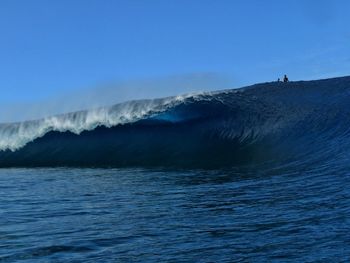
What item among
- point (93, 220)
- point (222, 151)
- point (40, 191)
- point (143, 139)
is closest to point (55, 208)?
point (93, 220)

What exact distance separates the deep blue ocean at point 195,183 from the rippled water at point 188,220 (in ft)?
0.08

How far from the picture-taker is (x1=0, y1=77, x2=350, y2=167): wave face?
60.1 ft

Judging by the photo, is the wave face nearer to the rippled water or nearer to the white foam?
the white foam

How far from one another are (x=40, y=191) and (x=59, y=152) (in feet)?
44.9

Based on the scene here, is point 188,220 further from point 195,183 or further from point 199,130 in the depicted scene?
point 199,130

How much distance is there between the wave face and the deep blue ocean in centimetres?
7

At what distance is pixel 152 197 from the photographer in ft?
33.9

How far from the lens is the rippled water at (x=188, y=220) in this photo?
19.6ft

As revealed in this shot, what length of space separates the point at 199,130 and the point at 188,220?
15.7 meters

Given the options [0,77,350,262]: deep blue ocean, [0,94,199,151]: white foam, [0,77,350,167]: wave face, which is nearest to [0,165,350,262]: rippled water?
[0,77,350,262]: deep blue ocean

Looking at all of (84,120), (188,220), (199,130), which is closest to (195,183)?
(188,220)

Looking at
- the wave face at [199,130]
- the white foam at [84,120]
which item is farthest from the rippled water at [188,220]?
the white foam at [84,120]

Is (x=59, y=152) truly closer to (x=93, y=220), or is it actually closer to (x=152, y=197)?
(x=152, y=197)

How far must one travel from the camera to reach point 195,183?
1234 centimetres
